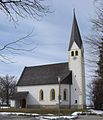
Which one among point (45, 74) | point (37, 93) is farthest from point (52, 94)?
point (45, 74)

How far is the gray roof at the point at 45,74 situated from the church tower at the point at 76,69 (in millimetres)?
1592

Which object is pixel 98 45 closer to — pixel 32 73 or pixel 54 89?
pixel 54 89

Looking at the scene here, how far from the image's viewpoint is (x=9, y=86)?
10738 cm

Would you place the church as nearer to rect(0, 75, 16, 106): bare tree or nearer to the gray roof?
the gray roof

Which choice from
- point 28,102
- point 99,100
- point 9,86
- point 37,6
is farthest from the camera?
point 9,86

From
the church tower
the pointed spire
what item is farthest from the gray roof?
the pointed spire

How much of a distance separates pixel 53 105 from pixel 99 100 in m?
16.4

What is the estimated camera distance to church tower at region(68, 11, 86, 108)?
78.6 metres

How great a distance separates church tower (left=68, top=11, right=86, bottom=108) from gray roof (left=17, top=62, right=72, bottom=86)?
5.22 ft

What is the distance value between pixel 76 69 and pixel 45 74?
31.4 feet

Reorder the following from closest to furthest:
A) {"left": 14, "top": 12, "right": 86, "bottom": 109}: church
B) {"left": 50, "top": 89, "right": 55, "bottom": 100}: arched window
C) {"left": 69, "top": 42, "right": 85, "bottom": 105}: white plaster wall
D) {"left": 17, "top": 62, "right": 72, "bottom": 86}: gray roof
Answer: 1. {"left": 69, "top": 42, "right": 85, "bottom": 105}: white plaster wall
2. {"left": 14, "top": 12, "right": 86, "bottom": 109}: church
3. {"left": 50, "top": 89, "right": 55, "bottom": 100}: arched window
4. {"left": 17, "top": 62, "right": 72, "bottom": 86}: gray roof

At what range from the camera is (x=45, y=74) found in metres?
85.7

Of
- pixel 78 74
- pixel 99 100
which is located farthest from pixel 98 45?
pixel 78 74

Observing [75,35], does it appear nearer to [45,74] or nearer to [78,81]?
[78,81]
